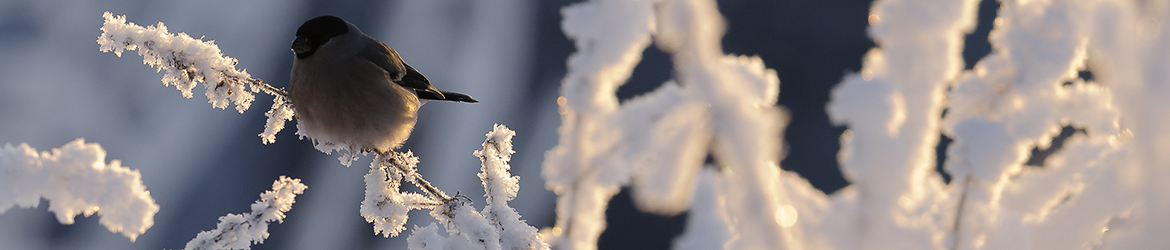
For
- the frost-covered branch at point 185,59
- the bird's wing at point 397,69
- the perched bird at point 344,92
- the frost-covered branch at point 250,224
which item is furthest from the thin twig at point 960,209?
the bird's wing at point 397,69

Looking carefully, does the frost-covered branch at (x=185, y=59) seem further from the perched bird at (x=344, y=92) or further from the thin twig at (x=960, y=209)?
the thin twig at (x=960, y=209)

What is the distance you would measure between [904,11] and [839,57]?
7439 millimetres

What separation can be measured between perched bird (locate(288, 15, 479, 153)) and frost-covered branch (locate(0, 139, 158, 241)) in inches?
42.7

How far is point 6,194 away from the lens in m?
0.97

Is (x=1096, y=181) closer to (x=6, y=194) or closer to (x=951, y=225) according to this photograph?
(x=951, y=225)

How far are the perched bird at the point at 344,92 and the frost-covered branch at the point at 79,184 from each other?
1083 millimetres

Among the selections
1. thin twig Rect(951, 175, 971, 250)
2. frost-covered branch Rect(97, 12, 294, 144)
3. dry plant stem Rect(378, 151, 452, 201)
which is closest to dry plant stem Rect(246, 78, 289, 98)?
frost-covered branch Rect(97, 12, 294, 144)

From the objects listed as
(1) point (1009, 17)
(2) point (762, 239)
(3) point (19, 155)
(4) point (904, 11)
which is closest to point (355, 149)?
(3) point (19, 155)

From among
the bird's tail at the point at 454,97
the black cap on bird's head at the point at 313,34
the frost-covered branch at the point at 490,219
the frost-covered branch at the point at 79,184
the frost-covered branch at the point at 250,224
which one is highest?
the bird's tail at the point at 454,97

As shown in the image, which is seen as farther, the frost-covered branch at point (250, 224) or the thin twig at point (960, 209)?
the frost-covered branch at point (250, 224)

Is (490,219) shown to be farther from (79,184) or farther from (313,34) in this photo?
(313,34)

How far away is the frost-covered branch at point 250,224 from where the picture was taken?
1358mm

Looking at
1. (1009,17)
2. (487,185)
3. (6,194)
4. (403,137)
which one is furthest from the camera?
(403,137)

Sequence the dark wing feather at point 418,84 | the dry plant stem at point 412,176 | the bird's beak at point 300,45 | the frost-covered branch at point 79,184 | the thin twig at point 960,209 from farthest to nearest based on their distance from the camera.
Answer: the dark wing feather at point 418,84 → the bird's beak at point 300,45 → the dry plant stem at point 412,176 → the thin twig at point 960,209 → the frost-covered branch at point 79,184
